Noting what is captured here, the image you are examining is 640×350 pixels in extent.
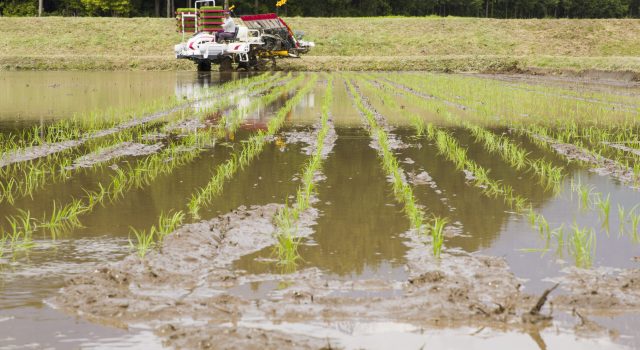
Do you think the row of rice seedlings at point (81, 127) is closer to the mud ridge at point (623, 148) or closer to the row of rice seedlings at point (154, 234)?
the row of rice seedlings at point (154, 234)

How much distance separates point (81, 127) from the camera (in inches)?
483

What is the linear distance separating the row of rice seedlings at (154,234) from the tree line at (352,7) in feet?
186

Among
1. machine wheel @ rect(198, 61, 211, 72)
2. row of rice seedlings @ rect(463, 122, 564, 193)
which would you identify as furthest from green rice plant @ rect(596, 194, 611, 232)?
machine wheel @ rect(198, 61, 211, 72)

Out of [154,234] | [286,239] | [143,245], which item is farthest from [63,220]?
[286,239]

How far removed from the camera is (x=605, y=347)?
11.4ft

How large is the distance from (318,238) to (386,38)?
46577 mm

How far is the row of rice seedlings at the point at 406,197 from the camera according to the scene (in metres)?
5.08

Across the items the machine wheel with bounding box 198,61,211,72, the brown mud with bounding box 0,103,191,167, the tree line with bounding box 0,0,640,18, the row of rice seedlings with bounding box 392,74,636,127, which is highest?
the tree line with bounding box 0,0,640,18

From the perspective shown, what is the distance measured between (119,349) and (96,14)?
2676 inches

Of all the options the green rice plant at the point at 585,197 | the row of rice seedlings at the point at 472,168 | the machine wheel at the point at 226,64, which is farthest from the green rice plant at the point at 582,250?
the machine wheel at the point at 226,64

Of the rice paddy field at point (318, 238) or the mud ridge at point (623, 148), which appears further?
the mud ridge at point (623, 148)

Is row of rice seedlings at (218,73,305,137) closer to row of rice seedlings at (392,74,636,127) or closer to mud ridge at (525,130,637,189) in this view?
row of rice seedlings at (392,74,636,127)

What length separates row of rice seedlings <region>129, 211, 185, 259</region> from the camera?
4918 mm

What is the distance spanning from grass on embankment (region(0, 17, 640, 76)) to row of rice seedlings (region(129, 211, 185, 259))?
34903mm
